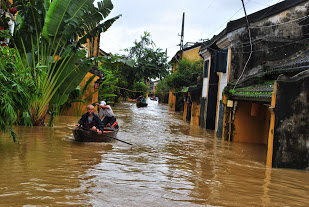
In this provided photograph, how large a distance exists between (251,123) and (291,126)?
6.18m

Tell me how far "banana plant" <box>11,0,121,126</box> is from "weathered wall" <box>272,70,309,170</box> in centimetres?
793

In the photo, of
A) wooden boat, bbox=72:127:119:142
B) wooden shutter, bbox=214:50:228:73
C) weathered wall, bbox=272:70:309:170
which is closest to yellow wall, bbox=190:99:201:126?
wooden shutter, bbox=214:50:228:73

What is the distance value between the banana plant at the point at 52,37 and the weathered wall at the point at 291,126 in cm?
793

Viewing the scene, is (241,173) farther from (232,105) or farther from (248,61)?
(248,61)

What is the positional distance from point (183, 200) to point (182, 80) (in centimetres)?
2730

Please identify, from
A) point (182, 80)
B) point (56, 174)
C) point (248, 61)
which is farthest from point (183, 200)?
point (182, 80)

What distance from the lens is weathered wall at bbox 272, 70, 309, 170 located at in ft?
27.8

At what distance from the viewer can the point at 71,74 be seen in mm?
13664

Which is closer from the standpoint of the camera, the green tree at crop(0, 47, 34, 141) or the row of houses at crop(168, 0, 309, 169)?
the green tree at crop(0, 47, 34, 141)

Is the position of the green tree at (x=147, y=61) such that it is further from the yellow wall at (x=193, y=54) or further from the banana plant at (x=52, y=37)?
the banana plant at (x=52, y=37)

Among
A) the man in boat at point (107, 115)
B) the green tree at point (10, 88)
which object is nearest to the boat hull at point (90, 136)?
the man in boat at point (107, 115)

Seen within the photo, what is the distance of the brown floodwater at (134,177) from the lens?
16.8 ft

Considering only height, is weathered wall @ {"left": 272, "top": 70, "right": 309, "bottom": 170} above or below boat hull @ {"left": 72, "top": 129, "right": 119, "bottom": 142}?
above

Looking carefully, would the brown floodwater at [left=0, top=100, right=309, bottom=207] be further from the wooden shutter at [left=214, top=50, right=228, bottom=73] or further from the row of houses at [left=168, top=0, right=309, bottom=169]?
the wooden shutter at [left=214, top=50, right=228, bottom=73]
